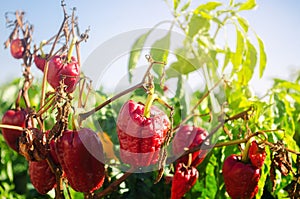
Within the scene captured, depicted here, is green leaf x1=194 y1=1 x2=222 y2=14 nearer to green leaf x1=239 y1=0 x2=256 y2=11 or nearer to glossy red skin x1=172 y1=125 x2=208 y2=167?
green leaf x1=239 y1=0 x2=256 y2=11

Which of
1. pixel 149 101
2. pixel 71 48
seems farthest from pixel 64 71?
pixel 149 101

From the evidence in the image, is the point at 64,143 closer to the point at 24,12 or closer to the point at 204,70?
the point at 24,12

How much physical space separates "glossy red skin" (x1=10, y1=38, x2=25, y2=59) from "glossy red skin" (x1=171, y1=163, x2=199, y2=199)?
0.31 metres

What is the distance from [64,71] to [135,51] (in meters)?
0.28

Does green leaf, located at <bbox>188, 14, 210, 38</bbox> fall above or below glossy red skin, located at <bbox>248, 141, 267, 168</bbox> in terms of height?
above

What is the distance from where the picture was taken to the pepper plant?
2.04 feet

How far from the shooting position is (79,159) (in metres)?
0.63

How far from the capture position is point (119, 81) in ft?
2.45

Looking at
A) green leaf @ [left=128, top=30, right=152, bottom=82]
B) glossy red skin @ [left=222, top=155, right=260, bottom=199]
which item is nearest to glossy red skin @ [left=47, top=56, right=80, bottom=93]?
green leaf @ [left=128, top=30, right=152, bottom=82]

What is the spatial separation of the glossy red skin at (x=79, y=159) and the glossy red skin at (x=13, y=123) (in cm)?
10

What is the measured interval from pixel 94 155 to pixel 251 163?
0.27 metres

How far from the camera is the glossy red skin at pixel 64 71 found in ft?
2.17

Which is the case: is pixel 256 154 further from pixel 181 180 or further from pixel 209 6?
pixel 209 6

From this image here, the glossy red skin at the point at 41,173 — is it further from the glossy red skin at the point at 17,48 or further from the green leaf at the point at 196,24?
the green leaf at the point at 196,24
